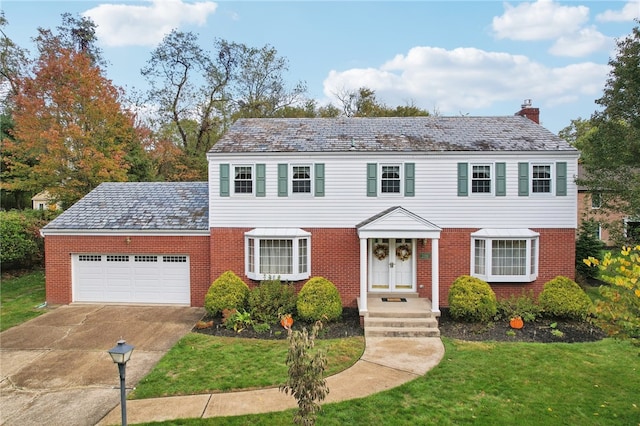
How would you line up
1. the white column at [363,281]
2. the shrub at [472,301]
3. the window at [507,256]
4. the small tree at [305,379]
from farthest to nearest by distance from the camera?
the window at [507,256] < the white column at [363,281] < the shrub at [472,301] < the small tree at [305,379]

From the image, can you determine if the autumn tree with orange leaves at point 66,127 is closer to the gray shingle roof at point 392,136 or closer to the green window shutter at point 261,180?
the gray shingle roof at point 392,136

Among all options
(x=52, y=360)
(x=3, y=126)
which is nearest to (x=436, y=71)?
(x=52, y=360)

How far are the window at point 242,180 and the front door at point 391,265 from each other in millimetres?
4946

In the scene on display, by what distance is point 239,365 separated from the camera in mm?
8539

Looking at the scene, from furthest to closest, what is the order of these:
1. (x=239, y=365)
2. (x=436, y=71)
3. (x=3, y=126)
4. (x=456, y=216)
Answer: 1. (x=3, y=126)
2. (x=436, y=71)
3. (x=456, y=216)
4. (x=239, y=365)

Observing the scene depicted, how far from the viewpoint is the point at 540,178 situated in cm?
1277

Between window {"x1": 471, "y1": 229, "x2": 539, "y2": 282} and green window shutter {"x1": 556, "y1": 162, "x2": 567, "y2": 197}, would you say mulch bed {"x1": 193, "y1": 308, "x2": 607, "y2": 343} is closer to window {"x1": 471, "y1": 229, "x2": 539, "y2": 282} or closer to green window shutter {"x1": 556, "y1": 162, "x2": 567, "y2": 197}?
window {"x1": 471, "y1": 229, "x2": 539, "y2": 282}

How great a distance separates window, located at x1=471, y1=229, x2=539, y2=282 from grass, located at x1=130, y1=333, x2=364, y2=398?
5.66 m

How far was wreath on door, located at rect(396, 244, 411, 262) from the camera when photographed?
13172 mm

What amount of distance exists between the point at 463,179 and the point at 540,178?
2.70 meters

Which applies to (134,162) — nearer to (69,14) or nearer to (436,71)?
(69,14)

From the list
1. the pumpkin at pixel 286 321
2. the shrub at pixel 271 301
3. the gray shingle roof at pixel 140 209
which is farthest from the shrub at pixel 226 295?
the gray shingle roof at pixel 140 209

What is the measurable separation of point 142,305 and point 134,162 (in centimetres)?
1289

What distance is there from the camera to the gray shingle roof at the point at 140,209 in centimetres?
1383
